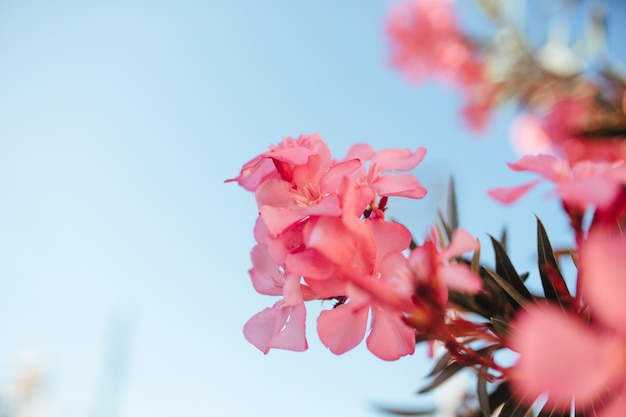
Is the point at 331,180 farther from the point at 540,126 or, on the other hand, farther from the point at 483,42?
the point at 483,42

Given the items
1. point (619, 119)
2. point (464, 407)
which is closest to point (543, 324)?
point (464, 407)

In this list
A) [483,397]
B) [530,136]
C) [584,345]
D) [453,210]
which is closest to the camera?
[584,345]

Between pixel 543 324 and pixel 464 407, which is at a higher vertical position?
pixel 543 324

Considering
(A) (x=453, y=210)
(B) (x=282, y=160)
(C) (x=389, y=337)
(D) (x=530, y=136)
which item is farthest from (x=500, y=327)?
(D) (x=530, y=136)

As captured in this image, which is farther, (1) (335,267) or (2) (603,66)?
(2) (603,66)

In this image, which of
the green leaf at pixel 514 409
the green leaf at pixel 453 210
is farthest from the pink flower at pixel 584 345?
the green leaf at pixel 453 210

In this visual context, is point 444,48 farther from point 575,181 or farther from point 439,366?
point 575,181

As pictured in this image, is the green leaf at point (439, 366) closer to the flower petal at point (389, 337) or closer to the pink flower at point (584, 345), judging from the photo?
the flower petal at point (389, 337)
